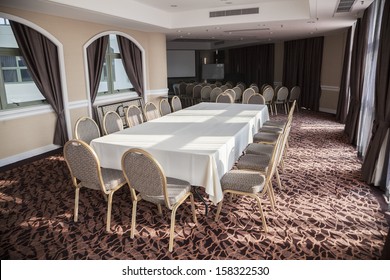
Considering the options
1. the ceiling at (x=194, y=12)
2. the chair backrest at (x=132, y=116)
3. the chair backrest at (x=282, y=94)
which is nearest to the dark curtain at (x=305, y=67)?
the chair backrest at (x=282, y=94)

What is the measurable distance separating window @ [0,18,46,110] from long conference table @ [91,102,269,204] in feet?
9.04

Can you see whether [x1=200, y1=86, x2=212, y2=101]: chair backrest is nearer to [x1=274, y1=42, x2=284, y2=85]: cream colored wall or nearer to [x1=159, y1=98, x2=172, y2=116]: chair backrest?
[x1=159, y1=98, x2=172, y2=116]: chair backrest

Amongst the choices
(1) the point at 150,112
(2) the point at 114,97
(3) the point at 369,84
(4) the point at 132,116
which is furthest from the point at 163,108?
(3) the point at 369,84

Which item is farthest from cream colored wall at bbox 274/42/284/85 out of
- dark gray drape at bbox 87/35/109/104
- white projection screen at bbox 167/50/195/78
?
dark gray drape at bbox 87/35/109/104

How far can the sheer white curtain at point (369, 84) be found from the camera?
4.89 metres

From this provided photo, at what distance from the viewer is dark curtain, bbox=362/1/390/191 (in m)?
3.66

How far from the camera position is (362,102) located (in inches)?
224

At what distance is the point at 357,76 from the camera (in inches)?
236

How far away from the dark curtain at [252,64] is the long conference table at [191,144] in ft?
30.5

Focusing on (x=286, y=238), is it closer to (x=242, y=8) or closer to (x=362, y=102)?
(x=362, y=102)

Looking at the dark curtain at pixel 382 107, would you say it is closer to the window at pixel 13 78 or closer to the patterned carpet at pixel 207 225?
the patterned carpet at pixel 207 225

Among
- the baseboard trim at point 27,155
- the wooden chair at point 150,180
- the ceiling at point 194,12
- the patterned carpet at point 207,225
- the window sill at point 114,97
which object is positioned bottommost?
the patterned carpet at point 207,225

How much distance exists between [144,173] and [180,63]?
527 inches

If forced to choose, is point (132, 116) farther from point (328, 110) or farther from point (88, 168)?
point (328, 110)
